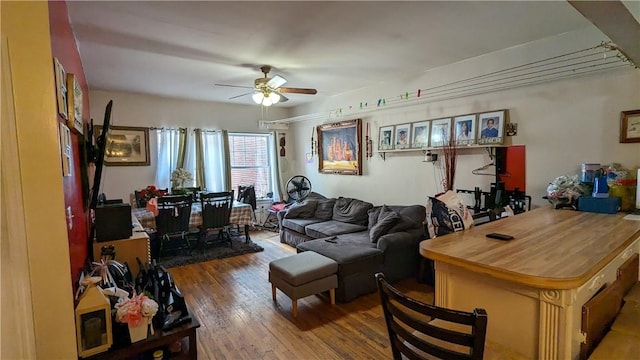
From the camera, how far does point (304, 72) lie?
155 inches

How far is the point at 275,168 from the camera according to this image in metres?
6.59

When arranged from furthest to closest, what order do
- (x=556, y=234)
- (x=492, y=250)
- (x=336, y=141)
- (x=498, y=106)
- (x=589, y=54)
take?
(x=336, y=141) < (x=498, y=106) < (x=589, y=54) < (x=556, y=234) < (x=492, y=250)

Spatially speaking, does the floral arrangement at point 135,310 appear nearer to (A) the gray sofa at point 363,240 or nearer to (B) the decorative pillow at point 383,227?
(A) the gray sofa at point 363,240

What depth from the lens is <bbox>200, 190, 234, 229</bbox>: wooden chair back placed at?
14.7 ft

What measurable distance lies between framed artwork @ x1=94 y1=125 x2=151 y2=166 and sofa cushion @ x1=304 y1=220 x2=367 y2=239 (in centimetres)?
303

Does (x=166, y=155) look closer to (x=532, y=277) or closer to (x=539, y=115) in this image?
(x=539, y=115)

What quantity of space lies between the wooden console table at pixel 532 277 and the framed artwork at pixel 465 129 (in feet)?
5.81

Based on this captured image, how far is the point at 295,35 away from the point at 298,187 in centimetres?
338

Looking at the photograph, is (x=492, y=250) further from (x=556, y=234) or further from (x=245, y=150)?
(x=245, y=150)

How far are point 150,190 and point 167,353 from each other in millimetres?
3140

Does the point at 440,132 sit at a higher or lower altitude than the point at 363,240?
higher

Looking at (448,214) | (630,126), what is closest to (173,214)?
(448,214)

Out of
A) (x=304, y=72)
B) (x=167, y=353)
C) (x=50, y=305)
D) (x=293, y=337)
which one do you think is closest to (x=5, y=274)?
(x=50, y=305)

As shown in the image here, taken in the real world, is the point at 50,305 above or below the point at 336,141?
below
